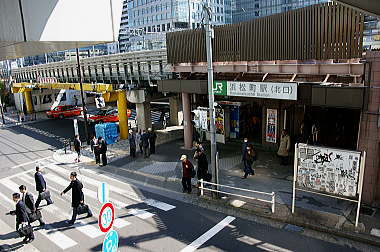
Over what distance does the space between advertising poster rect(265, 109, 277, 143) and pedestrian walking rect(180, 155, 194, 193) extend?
6.68 meters

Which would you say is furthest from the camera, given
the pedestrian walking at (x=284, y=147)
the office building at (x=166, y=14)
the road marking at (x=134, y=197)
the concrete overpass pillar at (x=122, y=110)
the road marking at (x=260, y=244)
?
the office building at (x=166, y=14)

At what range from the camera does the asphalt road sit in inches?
347

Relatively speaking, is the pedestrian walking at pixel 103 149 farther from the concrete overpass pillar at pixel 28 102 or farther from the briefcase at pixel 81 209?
the concrete overpass pillar at pixel 28 102

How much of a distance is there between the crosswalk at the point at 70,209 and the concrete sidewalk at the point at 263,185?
1.35m

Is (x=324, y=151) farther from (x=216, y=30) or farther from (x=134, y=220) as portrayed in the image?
(x=216, y=30)

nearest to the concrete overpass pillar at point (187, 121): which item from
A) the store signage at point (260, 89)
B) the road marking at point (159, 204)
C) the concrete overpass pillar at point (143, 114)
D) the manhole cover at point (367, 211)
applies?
the store signage at point (260, 89)

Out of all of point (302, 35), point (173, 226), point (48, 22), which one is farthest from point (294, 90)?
point (48, 22)

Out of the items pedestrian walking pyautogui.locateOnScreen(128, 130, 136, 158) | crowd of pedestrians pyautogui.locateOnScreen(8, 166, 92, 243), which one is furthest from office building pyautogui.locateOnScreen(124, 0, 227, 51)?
crowd of pedestrians pyautogui.locateOnScreen(8, 166, 92, 243)

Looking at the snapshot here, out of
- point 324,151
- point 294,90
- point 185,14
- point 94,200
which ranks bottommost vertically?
point 94,200

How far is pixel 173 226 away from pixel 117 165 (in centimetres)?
753

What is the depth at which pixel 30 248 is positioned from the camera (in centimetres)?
918

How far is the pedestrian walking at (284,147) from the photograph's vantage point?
13828mm

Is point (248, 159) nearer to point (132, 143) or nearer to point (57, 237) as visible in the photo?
point (132, 143)

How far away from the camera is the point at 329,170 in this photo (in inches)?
377
